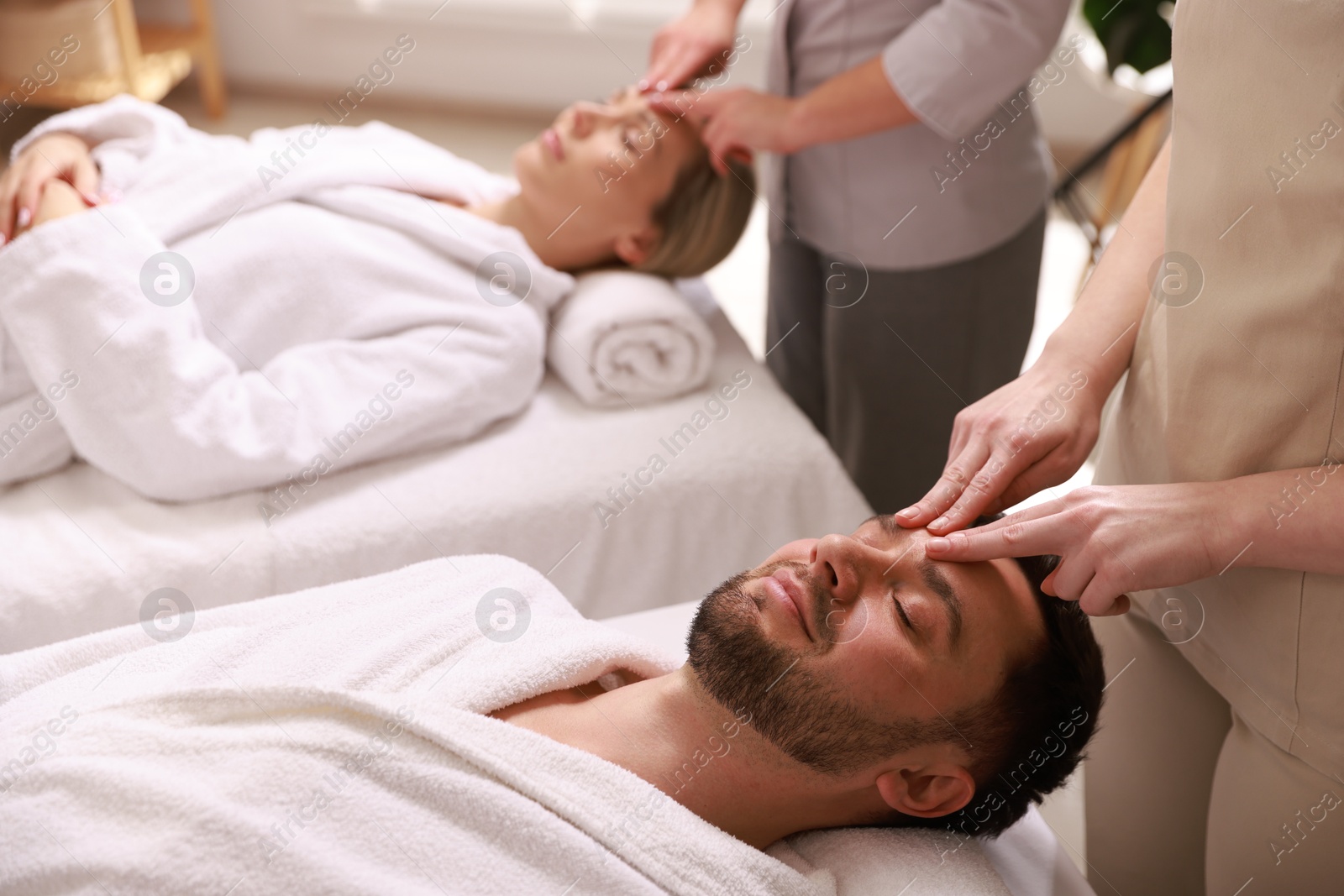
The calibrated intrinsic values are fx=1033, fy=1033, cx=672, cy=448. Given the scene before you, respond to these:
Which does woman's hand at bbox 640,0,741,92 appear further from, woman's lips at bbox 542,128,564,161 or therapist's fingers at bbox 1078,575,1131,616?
therapist's fingers at bbox 1078,575,1131,616

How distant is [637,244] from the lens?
1.84 metres

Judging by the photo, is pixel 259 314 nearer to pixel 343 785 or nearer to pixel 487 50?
pixel 343 785

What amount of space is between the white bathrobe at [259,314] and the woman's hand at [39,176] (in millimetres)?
34

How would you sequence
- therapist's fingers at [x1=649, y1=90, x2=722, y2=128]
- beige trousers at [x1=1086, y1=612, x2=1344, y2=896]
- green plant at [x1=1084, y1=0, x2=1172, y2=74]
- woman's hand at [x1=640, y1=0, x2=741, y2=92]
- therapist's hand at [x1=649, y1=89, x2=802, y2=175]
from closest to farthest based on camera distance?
beige trousers at [x1=1086, y1=612, x2=1344, y2=896] → therapist's hand at [x1=649, y1=89, x2=802, y2=175] → therapist's fingers at [x1=649, y1=90, x2=722, y2=128] → woman's hand at [x1=640, y1=0, x2=741, y2=92] → green plant at [x1=1084, y1=0, x2=1172, y2=74]

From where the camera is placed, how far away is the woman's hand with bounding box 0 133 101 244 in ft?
5.03

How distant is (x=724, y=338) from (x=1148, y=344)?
36.1 inches

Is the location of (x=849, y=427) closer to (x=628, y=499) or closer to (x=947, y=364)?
(x=947, y=364)

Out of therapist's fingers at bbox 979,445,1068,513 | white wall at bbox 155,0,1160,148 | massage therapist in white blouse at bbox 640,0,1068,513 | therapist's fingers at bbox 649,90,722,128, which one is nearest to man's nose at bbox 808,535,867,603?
therapist's fingers at bbox 979,445,1068,513

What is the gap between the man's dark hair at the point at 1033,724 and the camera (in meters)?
1.01

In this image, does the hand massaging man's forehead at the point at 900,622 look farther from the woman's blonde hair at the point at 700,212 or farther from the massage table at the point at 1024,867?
the woman's blonde hair at the point at 700,212

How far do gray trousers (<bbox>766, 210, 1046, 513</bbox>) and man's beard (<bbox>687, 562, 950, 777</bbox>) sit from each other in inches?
29.4

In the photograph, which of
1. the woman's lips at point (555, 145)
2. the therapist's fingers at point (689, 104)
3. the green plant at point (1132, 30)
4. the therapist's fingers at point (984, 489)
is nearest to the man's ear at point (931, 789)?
the therapist's fingers at point (984, 489)

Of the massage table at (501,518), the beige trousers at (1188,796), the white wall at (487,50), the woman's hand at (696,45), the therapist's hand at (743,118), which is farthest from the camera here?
the white wall at (487,50)

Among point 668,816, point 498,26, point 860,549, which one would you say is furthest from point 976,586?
point 498,26
